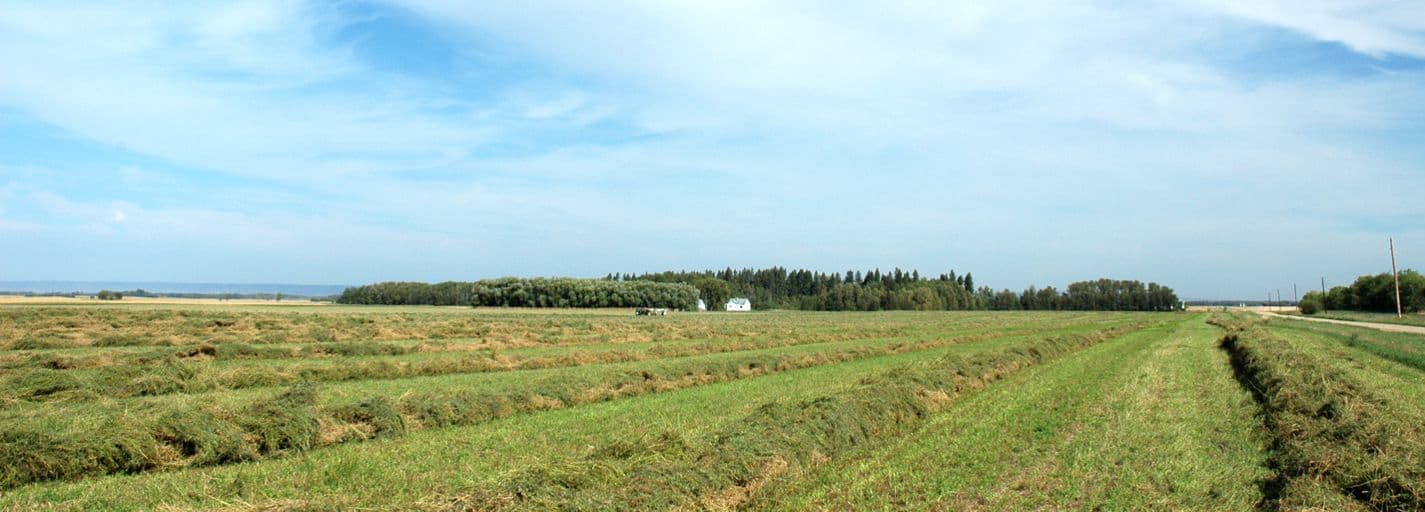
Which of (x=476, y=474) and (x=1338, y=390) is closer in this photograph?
(x=476, y=474)

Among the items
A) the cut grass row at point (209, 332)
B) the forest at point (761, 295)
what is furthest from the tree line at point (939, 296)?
the cut grass row at point (209, 332)

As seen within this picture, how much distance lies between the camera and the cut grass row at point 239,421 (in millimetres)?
9727

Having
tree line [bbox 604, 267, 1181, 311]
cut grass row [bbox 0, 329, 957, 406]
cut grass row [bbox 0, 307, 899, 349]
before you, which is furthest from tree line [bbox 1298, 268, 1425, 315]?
cut grass row [bbox 0, 329, 957, 406]

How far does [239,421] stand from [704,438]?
6.76 metres

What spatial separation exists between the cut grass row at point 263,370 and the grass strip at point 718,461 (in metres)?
12.9

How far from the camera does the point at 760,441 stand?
10.2m

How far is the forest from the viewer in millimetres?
129125

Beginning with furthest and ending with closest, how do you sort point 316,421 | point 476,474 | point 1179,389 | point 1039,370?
point 1039,370, point 1179,389, point 316,421, point 476,474

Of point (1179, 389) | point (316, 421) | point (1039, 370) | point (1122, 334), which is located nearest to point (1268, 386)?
point (1179, 389)

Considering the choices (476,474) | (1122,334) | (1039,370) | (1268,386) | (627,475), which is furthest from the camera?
(1122,334)

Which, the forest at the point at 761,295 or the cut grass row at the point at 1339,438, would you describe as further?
the forest at the point at 761,295

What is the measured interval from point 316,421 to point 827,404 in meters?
7.89

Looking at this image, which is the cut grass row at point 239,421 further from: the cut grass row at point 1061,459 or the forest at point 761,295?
the forest at point 761,295

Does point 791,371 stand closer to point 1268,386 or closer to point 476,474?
point 1268,386
